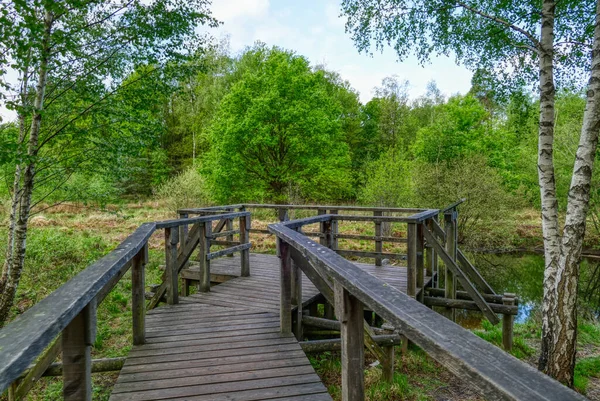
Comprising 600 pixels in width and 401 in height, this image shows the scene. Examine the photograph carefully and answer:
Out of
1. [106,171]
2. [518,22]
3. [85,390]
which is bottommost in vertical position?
[85,390]

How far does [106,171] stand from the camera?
6652 mm

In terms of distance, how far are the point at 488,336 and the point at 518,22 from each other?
531 centimetres

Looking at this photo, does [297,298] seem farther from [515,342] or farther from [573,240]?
[515,342]

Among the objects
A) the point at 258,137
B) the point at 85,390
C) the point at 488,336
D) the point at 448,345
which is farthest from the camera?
the point at 258,137

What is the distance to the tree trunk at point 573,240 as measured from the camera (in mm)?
4449

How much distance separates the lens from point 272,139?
17031 millimetres

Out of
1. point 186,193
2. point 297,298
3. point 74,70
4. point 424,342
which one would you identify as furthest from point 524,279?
point 186,193

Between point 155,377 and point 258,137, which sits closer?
point 155,377

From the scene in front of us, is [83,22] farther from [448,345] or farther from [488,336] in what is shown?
[488,336]

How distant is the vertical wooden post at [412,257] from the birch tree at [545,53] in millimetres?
1606

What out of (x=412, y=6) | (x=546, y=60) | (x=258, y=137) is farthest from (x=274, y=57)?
(x=546, y=60)

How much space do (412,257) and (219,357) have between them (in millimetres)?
3069

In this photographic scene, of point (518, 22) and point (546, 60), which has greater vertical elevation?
point (518, 22)

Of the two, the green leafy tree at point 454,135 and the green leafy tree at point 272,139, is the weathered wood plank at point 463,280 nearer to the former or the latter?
the green leafy tree at point 272,139
